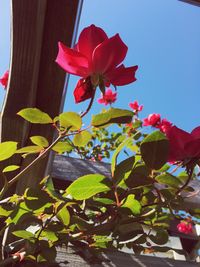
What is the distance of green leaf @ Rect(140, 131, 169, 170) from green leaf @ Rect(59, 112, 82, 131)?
0.12 metres

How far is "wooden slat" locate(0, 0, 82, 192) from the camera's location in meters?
0.81

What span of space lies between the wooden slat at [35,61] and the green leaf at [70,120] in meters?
0.31

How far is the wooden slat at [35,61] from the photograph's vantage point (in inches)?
31.9

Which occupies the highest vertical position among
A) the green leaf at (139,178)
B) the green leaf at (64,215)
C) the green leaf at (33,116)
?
the green leaf at (33,116)

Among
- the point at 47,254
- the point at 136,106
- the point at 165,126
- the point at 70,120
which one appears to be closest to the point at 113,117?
the point at 70,120

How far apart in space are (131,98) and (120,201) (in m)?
1.91

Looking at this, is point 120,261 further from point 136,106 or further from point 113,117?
point 136,106

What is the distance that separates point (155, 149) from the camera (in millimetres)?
538

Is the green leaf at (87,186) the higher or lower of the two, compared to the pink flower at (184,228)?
higher

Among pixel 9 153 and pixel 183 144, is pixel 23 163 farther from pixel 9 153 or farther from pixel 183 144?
pixel 183 144

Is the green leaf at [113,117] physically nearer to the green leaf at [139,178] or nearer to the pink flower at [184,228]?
the green leaf at [139,178]

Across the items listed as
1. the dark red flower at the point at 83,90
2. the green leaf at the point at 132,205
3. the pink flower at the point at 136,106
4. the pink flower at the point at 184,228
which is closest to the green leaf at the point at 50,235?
the green leaf at the point at 132,205

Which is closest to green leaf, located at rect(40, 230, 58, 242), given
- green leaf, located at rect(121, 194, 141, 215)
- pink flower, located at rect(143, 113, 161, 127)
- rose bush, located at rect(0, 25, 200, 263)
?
rose bush, located at rect(0, 25, 200, 263)

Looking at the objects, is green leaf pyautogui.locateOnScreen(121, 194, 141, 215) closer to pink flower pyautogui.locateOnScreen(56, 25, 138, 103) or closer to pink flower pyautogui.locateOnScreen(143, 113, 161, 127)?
pink flower pyautogui.locateOnScreen(56, 25, 138, 103)
